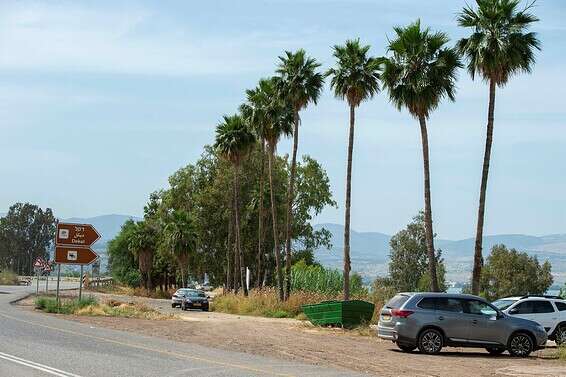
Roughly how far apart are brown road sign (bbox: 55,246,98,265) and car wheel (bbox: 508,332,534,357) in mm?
22048

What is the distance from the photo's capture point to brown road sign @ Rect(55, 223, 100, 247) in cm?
3772

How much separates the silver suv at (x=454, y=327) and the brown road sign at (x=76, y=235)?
1989 cm

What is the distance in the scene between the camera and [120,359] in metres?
17.1

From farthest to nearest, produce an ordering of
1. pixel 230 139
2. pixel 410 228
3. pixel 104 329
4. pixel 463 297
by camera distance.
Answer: pixel 410 228, pixel 230 139, pixel 104 329, pixel 463 297

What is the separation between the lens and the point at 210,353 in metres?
19.9

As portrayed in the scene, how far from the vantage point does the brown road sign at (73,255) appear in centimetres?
3762

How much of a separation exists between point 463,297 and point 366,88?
70.5ft

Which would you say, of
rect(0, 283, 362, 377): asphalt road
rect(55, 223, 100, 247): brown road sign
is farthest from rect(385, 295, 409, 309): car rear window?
rect(55, 223, 100, 247): brown road sign

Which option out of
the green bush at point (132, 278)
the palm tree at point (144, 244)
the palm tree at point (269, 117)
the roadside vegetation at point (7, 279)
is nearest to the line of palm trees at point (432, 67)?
the palm tree at point (269, 117)

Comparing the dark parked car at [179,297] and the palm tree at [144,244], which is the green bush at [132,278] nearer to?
the palm tree at [144,244]

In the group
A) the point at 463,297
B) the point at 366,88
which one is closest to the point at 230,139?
the point at 366,88

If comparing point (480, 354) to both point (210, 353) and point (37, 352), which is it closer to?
point (210, 353)

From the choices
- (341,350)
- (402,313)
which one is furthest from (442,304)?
(341,350)

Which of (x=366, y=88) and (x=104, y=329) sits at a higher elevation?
(x=366, y=88)
